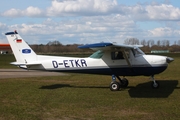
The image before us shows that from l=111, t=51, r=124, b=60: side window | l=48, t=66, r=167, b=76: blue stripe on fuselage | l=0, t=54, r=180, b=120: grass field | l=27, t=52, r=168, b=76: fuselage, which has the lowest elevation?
l=0, t=54, r=180, b=120: grass field

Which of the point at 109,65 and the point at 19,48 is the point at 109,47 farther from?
the point at 19,48

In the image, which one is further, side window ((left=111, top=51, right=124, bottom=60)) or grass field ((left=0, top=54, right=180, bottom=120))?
side window ((left=111, top=51, right=124, bottom=60))

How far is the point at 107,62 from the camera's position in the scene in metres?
13.7

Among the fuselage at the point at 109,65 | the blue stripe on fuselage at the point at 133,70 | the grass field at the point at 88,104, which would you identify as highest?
the fuselage at the point at 109,65

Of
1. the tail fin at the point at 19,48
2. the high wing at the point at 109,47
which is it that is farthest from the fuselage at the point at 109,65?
the tail fin at the point at 19,48

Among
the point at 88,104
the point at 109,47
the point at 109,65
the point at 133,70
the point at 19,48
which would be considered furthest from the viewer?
the point at 19,48

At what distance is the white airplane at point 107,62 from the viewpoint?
44.0ft

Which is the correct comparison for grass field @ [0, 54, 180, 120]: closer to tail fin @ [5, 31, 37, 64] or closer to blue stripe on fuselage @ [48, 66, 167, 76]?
blue stripe on fuselage @ [48, 66, 167, 76]

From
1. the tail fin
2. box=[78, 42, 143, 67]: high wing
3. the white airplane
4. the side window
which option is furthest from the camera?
the tail fin

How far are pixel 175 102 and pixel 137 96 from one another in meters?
1.71

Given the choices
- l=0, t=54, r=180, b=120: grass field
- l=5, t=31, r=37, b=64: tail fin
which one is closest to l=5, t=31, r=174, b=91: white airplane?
l=5, t=31, r=37, b=64: tail fin

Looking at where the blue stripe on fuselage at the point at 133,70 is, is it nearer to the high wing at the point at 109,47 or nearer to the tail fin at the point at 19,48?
the high wing at the point at 109,47

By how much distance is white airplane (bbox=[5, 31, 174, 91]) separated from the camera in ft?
44.0

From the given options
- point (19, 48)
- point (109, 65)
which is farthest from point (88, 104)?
point (19, 48)
